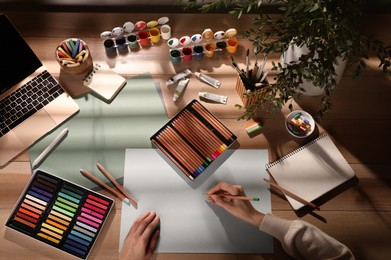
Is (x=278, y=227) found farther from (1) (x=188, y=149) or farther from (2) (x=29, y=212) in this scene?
(2) (x=29, y=212)

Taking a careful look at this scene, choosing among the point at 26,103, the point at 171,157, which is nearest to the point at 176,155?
the point at 171,157

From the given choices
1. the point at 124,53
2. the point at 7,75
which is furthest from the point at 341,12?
the point at 7,75

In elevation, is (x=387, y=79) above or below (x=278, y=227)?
above

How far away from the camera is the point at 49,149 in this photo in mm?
1327

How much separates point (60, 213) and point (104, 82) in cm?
50

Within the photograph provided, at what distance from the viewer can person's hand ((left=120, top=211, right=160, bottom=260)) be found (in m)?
1.20

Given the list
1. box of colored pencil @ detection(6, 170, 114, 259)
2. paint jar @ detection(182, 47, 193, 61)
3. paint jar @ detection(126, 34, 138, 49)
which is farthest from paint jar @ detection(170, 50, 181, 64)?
box of colored pencil @ detection(6, 170, 114, 259)

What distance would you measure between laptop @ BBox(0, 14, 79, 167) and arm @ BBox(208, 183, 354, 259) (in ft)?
2.34

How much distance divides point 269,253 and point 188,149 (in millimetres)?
444

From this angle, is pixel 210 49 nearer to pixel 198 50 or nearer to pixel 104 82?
pixel 198 50

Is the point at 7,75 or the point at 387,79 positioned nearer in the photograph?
the point at 7,75

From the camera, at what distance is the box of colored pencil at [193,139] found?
1.31 metres

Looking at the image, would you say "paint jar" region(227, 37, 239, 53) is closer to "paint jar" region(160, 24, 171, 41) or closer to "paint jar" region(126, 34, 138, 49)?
"paint jar" region(160, 24, 171, 41)

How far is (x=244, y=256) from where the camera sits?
1.23m
